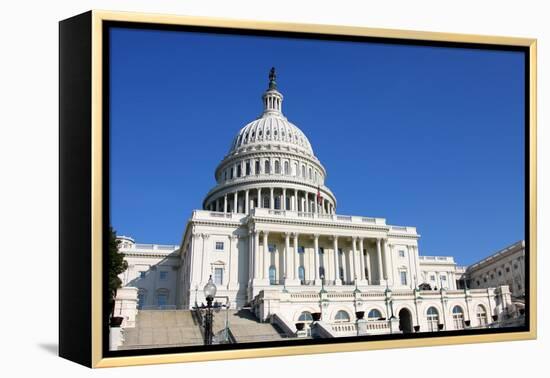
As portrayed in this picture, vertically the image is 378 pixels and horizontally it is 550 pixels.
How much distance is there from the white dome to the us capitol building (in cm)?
609

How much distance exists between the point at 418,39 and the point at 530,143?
4.97m

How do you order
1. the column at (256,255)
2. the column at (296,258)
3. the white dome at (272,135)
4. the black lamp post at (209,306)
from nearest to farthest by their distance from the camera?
the black lamp post at (209,306)
the column at (256,255)
the column at (296,258)
the white dome at (272,135)

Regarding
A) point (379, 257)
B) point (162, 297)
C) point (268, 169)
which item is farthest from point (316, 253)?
point (268, 169)

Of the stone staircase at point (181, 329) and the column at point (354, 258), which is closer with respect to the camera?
the stone staircase at point (181, 329)

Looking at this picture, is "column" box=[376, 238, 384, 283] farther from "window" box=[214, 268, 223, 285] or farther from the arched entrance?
the arched entrance

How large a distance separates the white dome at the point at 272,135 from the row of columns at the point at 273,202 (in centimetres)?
491

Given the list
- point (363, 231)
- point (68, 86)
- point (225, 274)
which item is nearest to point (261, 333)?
point (68, 86)

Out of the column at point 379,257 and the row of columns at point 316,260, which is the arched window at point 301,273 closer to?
the row of columns at point 316,260

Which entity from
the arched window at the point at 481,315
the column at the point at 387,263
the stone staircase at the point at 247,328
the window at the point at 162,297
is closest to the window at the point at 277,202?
the column at the point at 387,263

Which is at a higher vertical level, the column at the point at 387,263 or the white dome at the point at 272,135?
the white dome at the point at 272,135

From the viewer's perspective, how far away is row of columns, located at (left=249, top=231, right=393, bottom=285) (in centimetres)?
3956

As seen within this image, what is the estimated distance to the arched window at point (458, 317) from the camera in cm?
2969

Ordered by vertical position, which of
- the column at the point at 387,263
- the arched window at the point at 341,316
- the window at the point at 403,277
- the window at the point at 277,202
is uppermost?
the window at the point at 277,202

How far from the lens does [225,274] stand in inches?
1516
